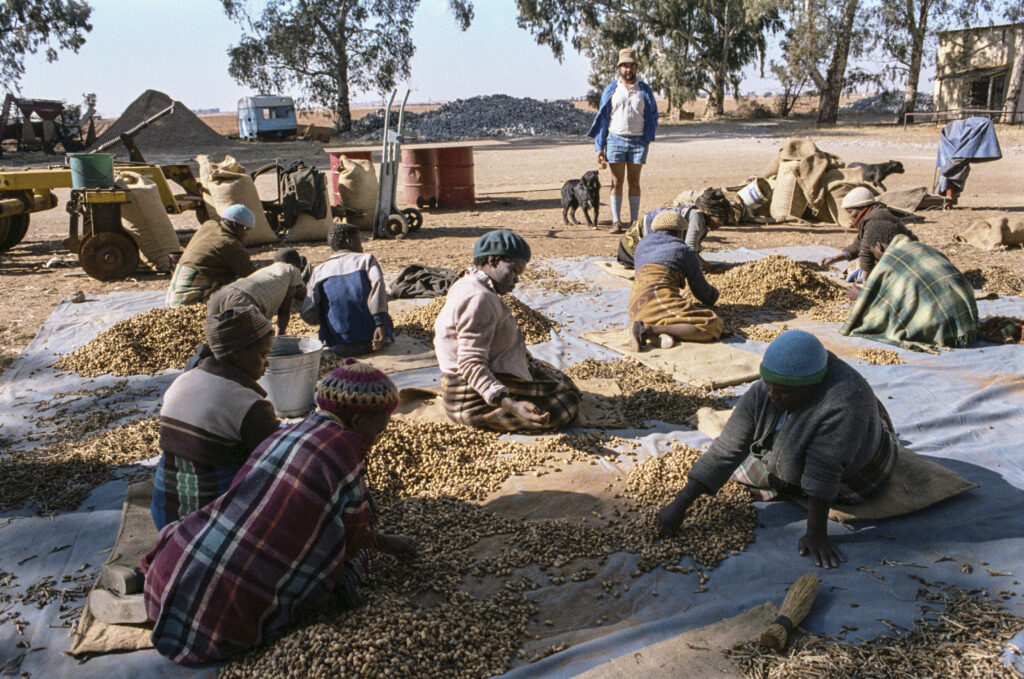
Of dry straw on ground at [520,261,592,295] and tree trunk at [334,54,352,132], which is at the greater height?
tree trunk at [334,54,352,132]

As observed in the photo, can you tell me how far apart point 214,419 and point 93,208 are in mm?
5433

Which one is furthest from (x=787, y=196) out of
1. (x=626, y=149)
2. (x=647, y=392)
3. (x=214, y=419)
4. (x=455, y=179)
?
(x=214, y=419)

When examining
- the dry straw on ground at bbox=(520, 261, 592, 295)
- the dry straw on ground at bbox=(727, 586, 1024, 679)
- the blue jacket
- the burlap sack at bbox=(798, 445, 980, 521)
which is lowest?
the dry straw on ground at bbox=(727, 586, 1024, 679)

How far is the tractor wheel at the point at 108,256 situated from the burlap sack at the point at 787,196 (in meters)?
6.75

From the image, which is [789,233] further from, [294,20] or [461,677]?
[294,20]

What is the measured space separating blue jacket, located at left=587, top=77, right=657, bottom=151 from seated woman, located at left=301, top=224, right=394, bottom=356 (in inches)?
152

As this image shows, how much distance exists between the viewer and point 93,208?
21.7ft

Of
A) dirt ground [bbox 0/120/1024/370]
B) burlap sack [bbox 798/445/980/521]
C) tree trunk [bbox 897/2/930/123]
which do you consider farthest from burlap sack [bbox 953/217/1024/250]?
tree trunk [bbox 897/2/930/123]

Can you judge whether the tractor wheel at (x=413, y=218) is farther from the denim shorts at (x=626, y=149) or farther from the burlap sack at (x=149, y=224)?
the burlap sack at (x=149, y=224)

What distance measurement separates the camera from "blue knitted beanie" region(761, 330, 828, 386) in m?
2.30

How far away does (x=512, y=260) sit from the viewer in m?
3.34

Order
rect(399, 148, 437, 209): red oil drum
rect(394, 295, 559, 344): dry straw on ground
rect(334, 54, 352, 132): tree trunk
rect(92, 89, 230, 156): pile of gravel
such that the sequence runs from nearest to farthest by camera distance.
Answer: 1. rect(394, 295, 559, 344): dry straw on ground
2. rect(399, 148, 437, 209): red oil drum
3. rect(92, 89, 230, 156): pile of gravel
4. rect(334, 54, 352, 132): tree trunk

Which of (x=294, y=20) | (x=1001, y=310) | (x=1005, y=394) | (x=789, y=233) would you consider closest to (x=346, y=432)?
(x=1005, y=394)

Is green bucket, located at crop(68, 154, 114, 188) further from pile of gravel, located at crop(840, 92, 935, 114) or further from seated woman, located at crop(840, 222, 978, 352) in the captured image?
pile of gravel, located at crop(840, 92, 935, 114)
